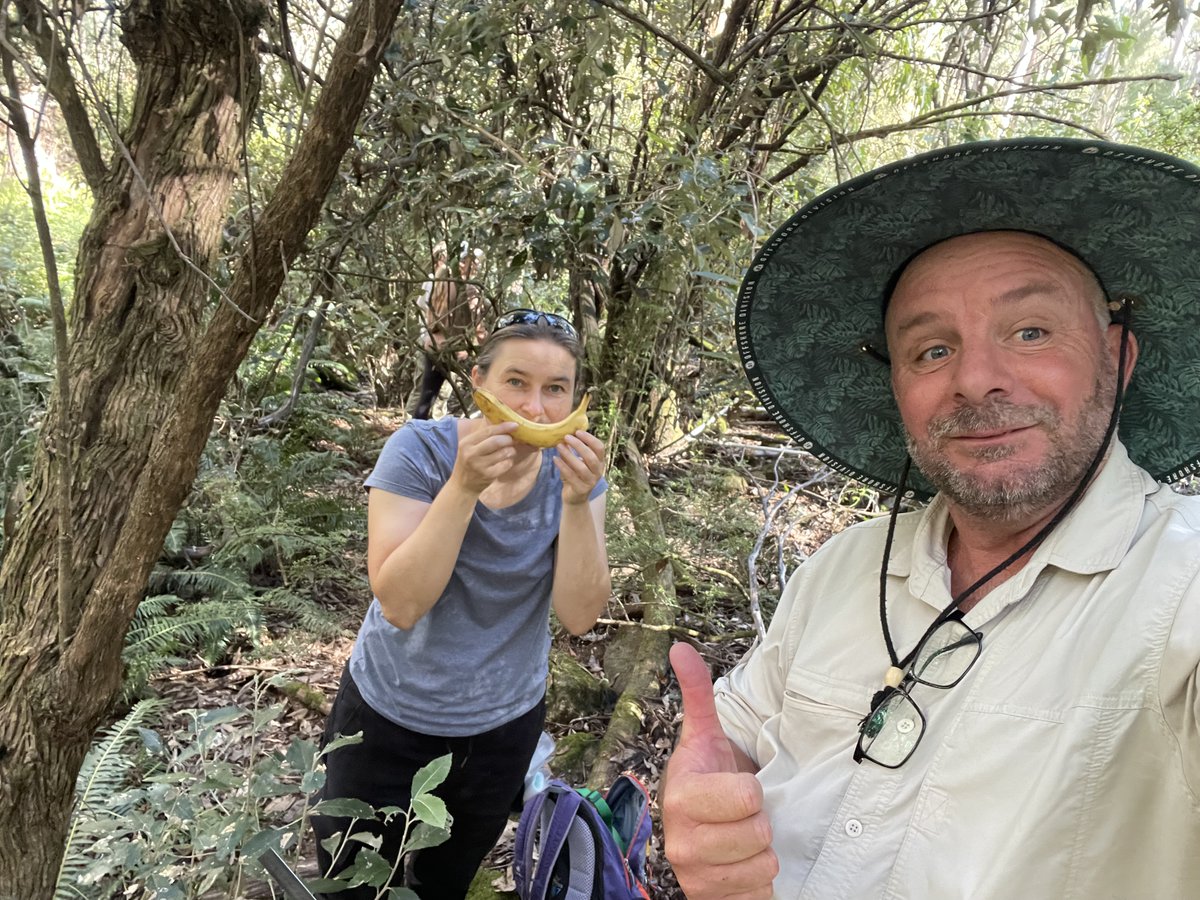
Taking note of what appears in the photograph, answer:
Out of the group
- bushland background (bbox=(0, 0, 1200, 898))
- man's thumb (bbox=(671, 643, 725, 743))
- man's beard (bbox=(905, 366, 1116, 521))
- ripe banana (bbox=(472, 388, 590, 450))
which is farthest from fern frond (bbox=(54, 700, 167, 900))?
man's beard (bbox=(905, 366, 1116, 521))

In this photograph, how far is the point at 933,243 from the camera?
5.06 ft

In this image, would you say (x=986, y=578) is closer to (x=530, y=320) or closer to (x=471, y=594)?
(x=471, y=594)

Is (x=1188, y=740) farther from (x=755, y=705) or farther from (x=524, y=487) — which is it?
(x=524, y=487)

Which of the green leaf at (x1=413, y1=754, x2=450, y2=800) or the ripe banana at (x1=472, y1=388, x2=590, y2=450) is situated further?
the ripe banana at (x1=472, y1=388, x2=590, y2=450)

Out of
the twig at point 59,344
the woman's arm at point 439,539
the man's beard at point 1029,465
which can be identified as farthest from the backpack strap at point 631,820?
the twig at point 59,344

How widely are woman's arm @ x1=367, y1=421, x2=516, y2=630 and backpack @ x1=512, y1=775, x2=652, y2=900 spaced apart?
2.38 feet

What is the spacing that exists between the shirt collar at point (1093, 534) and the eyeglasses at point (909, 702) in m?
0.11

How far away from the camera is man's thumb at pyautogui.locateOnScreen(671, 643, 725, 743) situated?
122 cm

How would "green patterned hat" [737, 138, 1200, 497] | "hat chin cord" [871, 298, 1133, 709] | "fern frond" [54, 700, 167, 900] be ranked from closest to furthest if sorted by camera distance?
1. "hat chin cord" [871, 298, 1133, 709]
2. "green patterned hat" [737, 138, 1200, 497]
3. "fern frond" [54, 700, 167, 900]

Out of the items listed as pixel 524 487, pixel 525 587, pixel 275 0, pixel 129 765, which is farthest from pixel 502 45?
pixel 129 765

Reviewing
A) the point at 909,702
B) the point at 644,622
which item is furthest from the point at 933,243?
the point at 644,622

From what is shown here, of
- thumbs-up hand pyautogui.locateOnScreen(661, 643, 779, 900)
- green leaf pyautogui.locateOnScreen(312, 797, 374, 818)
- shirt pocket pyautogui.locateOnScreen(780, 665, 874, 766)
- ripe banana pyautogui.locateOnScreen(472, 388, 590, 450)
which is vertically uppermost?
ripe banana pyautogui.locateOnScreen(472, 388, 590, 450)

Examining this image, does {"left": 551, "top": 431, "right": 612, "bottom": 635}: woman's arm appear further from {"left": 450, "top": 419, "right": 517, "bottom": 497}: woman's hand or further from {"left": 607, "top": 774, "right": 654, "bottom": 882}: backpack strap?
{"left": 607, "top": 774, "right": 654, "bottom": 882}: backpack strap

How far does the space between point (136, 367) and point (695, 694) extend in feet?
5.52
